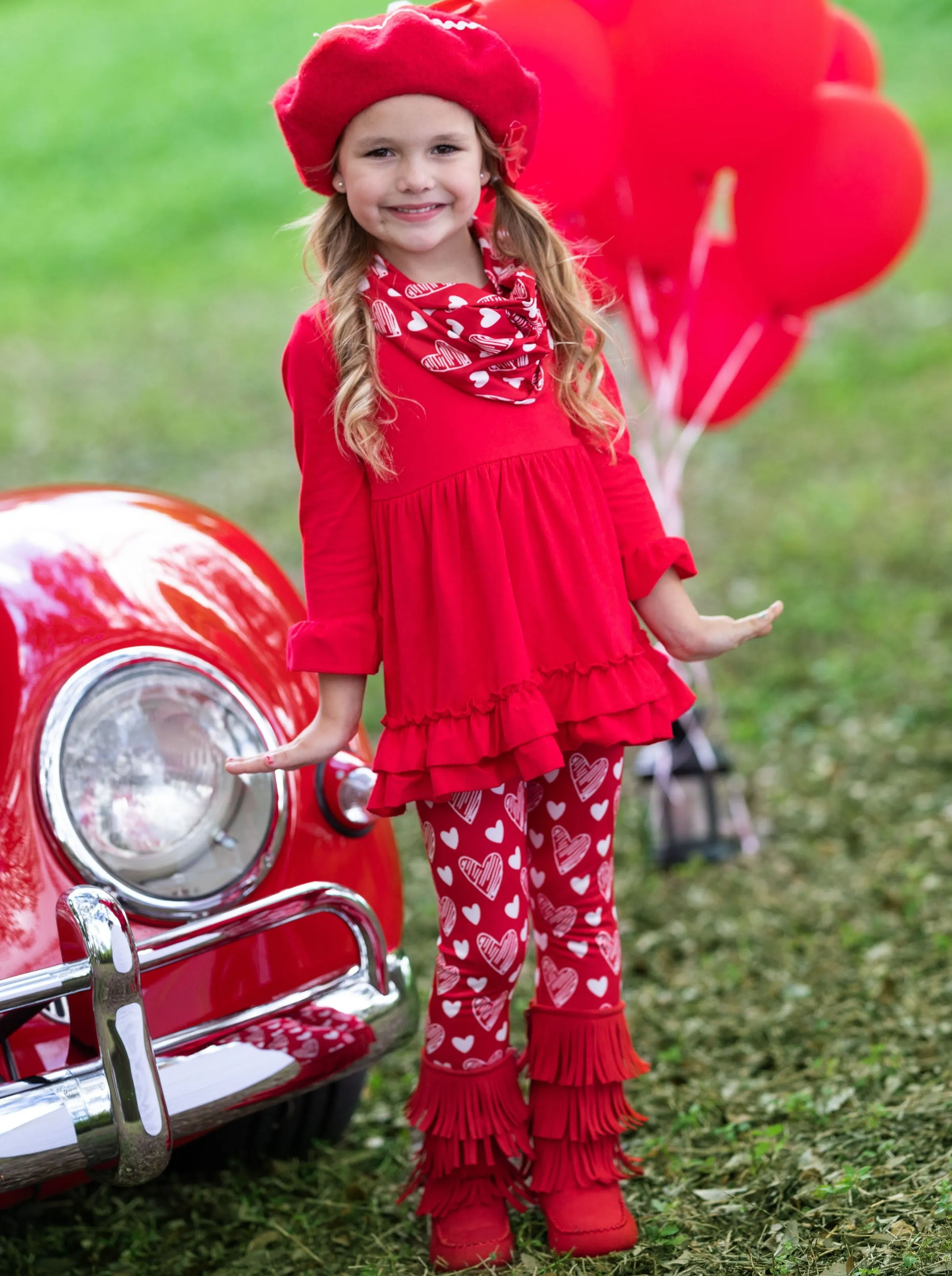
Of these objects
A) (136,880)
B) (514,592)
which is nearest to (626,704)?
(514,592)

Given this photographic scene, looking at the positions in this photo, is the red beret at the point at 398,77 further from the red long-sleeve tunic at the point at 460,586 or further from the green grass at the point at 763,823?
the green grass at the point at 763,823

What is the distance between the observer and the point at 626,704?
77.4 inches

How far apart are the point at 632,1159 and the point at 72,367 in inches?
314

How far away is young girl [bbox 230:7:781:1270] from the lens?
191 centimetres

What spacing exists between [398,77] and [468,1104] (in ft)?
4.74

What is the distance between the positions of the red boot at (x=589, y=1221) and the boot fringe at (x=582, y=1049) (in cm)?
16

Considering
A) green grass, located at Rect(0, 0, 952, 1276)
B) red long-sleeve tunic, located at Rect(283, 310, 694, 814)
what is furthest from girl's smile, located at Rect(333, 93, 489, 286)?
green grass, located at Rect(0, 0, 952, 1276)

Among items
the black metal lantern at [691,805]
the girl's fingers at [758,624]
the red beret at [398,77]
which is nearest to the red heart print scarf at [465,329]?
the red beret at [398,77]

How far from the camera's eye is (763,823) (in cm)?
370

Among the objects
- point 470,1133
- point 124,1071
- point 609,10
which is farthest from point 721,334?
point 124,1071

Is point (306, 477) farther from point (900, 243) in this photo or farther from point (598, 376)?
point (900, 243)

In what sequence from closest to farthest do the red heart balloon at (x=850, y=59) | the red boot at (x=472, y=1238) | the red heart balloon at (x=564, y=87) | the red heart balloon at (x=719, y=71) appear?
the red boot at (x=472, y=1238) → the red heart balloon at (x=564, y=87) → the red heart balloon at (x=719, y=71) → the red heart balloon at (x=850, y=59)

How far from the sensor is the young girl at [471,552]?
191 cm

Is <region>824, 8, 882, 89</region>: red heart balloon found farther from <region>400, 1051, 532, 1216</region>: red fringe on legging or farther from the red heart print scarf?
<region>400, 1051, 532, 1216</region>: red fringe on legging
